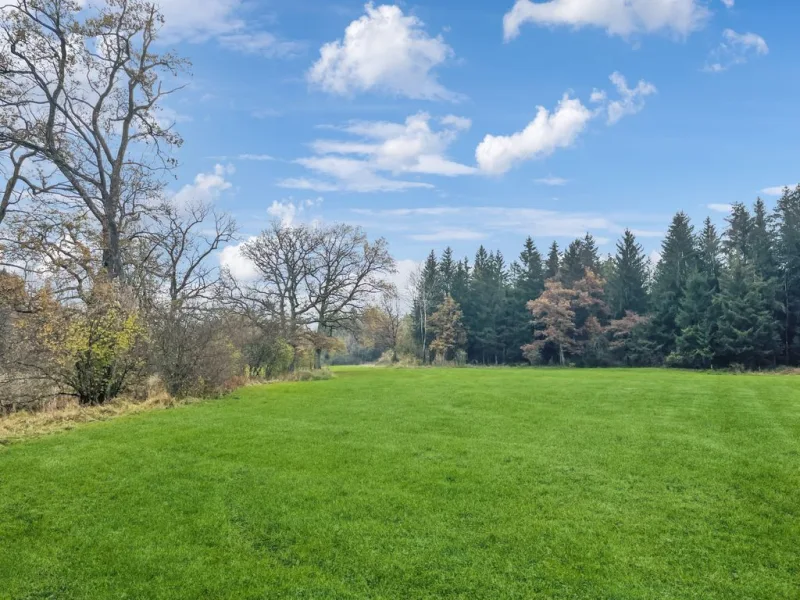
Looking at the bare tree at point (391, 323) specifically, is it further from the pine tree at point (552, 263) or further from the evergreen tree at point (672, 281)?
the evergreen tree at point (672, 281)

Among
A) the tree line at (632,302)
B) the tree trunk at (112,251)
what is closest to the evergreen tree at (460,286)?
the tree line at (632,302)

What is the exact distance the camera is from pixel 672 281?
41344 millimetres

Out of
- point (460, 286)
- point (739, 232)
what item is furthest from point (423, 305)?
point (739, 232)

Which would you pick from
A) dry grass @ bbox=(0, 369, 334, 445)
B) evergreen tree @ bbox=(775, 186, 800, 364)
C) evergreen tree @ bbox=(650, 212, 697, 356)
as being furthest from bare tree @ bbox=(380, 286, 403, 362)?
dry grass @ bbox=(0, 369, 334, 445)

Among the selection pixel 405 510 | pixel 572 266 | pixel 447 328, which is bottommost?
pixel 405 510

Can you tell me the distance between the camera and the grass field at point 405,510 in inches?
177

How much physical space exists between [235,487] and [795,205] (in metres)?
44.4

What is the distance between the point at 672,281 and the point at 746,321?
26.0 ft

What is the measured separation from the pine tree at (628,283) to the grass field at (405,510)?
37252 mm

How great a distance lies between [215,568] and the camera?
4.70 metres

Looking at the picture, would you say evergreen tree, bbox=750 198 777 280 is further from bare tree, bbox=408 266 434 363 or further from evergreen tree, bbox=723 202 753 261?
bare tree, bbox=408 266 434 363

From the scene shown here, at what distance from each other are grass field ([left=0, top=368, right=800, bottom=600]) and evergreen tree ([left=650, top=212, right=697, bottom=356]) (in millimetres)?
33136

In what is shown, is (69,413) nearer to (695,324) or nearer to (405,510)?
(405,510)

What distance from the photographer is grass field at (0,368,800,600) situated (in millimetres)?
4484
